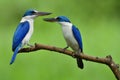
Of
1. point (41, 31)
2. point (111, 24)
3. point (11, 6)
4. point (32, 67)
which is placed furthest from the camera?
point (11, 6)

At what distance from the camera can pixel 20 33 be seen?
1287mm

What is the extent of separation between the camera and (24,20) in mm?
1303

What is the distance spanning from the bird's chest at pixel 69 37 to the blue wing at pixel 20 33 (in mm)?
92

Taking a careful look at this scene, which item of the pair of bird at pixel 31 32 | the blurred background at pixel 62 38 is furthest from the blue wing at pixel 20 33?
the blurred background at pixel 62 38

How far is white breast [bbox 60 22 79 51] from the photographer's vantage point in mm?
1263

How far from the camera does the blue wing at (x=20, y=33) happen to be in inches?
49.8

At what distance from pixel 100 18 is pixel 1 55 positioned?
3.26 feet

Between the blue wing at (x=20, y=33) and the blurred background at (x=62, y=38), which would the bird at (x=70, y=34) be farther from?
the blurred background at (x=62, y=38)

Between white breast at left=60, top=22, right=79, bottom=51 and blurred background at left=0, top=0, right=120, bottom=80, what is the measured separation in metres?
1.68

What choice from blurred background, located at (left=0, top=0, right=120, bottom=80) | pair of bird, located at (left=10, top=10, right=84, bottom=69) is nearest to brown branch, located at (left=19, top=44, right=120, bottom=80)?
pair of bird, located at (left=10, top=10, right=84, bottom=69)

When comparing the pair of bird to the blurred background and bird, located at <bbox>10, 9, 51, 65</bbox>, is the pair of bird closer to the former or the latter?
bird, located at <bbox>10, 9, 51, 65</bbox>

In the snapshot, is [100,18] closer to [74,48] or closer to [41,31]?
[41,31]

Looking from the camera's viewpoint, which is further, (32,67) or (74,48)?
(32,67)

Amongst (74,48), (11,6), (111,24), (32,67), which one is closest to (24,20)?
(74,48)
